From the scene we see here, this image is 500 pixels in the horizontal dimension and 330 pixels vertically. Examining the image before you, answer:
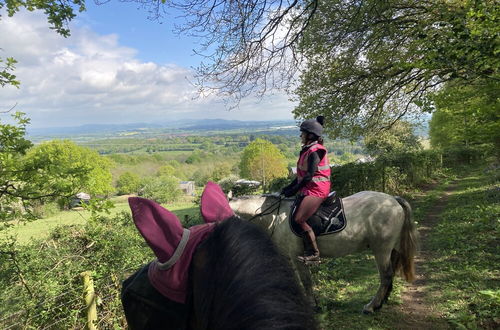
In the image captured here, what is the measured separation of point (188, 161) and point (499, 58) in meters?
110

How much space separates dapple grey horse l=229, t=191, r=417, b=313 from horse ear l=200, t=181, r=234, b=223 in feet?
8.28

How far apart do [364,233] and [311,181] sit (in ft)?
3.82

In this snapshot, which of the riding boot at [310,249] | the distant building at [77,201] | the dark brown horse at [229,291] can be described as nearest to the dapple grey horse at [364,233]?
the riding boot at [310,249]

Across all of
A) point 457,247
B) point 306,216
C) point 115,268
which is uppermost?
point 306,216

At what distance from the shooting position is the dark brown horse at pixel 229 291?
2.57 ft

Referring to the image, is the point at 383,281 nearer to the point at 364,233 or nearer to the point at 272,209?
the point at 364,233

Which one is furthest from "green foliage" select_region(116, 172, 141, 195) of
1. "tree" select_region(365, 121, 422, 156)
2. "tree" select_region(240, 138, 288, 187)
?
"tree" select_region(365, 121, 422, 156)

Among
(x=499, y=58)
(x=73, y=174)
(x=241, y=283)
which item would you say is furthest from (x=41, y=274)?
(x=499, y=58)

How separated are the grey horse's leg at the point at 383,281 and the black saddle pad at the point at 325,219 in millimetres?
785

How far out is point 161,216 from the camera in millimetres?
1142

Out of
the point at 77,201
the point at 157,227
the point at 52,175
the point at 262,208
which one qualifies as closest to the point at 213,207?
the point at 157,227

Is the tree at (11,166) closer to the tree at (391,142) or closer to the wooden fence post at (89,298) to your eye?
the wooden fence post at (89,298)

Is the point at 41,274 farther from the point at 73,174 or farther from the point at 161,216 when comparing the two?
the point at 161,216

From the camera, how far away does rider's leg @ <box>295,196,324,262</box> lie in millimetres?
3701
